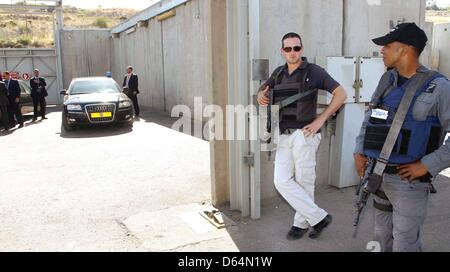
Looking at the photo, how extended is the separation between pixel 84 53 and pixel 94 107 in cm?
1296

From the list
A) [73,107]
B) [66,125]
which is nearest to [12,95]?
[66,125]

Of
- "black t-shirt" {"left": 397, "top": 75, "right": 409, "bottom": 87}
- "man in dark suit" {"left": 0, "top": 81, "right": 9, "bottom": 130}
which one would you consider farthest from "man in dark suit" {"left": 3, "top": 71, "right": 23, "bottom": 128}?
"black t-shirt" {"left": 397, "top": 75, "right": 409, "bottom": 87}

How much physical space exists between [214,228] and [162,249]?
0.67 metres

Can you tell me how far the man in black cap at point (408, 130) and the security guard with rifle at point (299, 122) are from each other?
0.94 metres

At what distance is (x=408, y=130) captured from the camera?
8.35 ft

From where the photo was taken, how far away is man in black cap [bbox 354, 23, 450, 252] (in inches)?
97.3

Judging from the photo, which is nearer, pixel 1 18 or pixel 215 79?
pixel 215 79

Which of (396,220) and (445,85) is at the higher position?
(445,85)

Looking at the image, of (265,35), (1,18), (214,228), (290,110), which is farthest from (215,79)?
(1,18)

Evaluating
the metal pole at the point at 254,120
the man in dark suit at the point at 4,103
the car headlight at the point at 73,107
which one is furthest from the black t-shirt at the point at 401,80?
the man in dark suit at the point at 4,103

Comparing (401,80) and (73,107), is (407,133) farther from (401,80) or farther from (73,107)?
(73,107)

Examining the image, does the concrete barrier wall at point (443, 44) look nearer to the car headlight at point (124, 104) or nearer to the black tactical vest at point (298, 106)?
the car headlight at point (124, 104)

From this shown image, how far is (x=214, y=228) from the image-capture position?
169 inches
